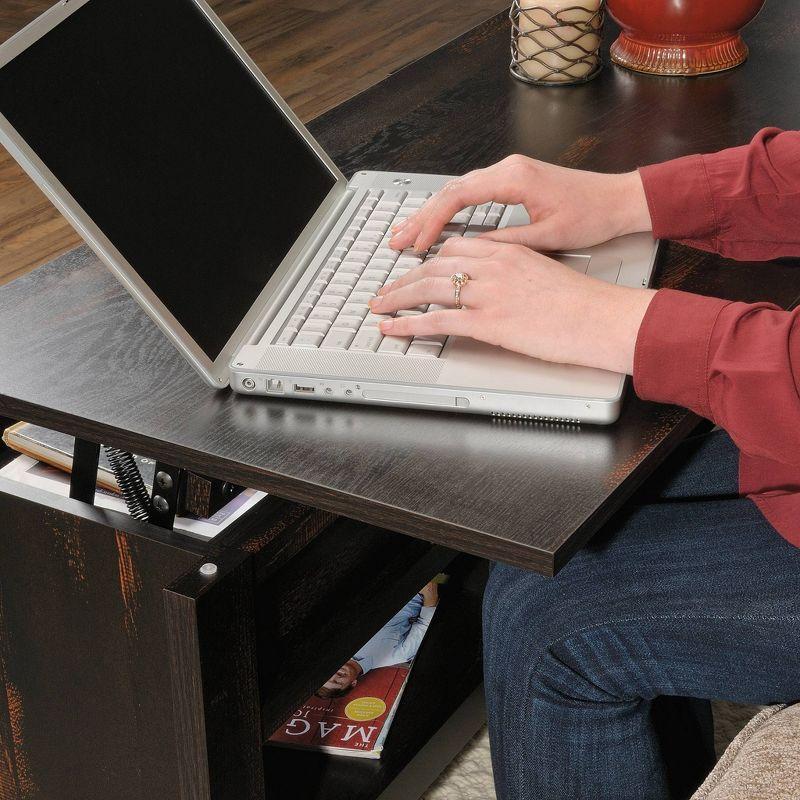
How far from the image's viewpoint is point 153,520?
3.13 feet

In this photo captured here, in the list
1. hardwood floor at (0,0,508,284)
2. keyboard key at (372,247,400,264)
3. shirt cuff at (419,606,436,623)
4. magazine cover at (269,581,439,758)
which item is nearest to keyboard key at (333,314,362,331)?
keyboard key at (372,247,400,264)

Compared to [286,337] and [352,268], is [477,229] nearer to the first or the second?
[352,268]

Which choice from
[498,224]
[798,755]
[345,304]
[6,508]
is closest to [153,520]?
[6,508]

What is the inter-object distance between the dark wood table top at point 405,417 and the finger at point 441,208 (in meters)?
0.18

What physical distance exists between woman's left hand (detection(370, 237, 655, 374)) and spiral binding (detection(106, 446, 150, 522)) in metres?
0.26

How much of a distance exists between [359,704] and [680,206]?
0.63 m

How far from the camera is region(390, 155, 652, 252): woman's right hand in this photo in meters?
0.97

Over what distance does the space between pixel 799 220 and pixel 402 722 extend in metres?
0.67

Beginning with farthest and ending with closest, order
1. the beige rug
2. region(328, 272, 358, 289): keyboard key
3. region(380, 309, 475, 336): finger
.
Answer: the beige rug → region(328, 272, 358, 289): keyboard key → region(380, 309, 475, 336): finger

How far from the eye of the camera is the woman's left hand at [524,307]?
2.62 ft

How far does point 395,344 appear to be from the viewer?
84cm

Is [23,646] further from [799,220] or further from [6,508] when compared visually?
[799,220]

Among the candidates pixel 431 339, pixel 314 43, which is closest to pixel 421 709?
pixel 431 339

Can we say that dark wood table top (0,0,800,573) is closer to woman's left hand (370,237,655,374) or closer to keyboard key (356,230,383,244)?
woman's left hand (370,237,655,374)
